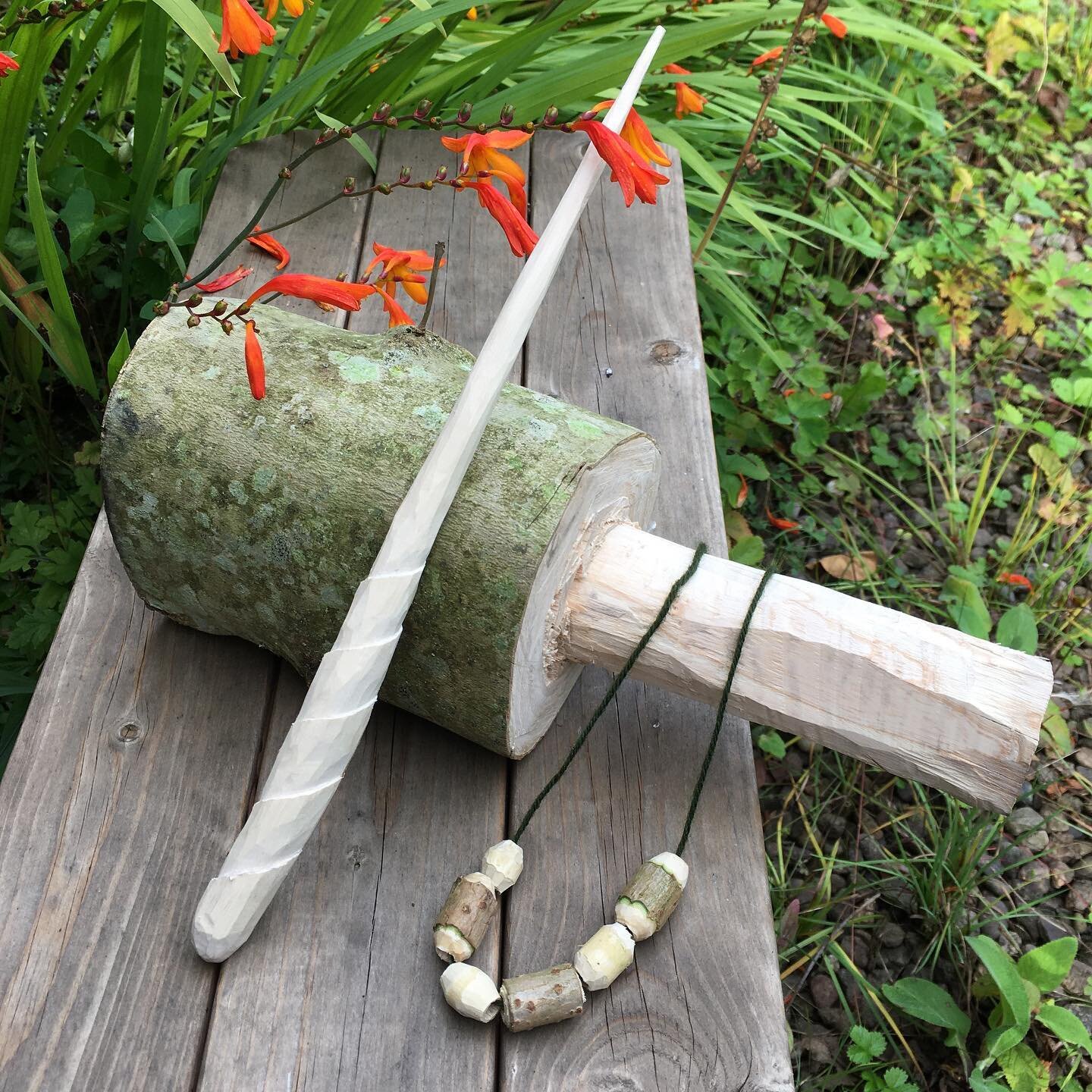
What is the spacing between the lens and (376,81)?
2.03 metres

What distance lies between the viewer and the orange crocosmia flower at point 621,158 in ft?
3.99

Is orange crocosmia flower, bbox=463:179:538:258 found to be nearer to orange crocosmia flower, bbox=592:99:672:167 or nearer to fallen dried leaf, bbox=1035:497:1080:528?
orange crocosmia flower, bbox=592:99:672:167

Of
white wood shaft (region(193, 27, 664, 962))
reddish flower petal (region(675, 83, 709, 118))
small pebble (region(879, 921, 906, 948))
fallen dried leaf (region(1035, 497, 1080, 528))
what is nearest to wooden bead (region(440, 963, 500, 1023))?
white wood shaft (region(193, 27, 664, 962))

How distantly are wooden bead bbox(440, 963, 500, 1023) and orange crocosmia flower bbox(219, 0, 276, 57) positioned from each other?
115 cm

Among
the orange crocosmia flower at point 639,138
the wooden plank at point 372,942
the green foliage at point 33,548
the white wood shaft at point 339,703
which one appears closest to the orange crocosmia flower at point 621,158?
the orange crocosmia flower at point 639,138

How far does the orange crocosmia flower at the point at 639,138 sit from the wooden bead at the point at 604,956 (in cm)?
94

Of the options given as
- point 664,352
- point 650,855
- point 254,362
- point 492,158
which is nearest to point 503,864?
point 650,855

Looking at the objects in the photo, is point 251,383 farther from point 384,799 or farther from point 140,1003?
point 140,1003

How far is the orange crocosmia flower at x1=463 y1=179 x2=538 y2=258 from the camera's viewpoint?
1.26 m

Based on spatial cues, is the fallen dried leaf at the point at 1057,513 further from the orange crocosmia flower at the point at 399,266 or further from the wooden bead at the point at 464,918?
the wooden bead at the point at 464,918

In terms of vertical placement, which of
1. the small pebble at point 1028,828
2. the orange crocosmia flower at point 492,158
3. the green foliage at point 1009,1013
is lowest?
the small pebble at point 1028,828

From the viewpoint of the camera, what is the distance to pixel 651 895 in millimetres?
1169

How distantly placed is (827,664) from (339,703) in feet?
1.85

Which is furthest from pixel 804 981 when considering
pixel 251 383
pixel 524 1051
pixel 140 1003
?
pixel 251 383
